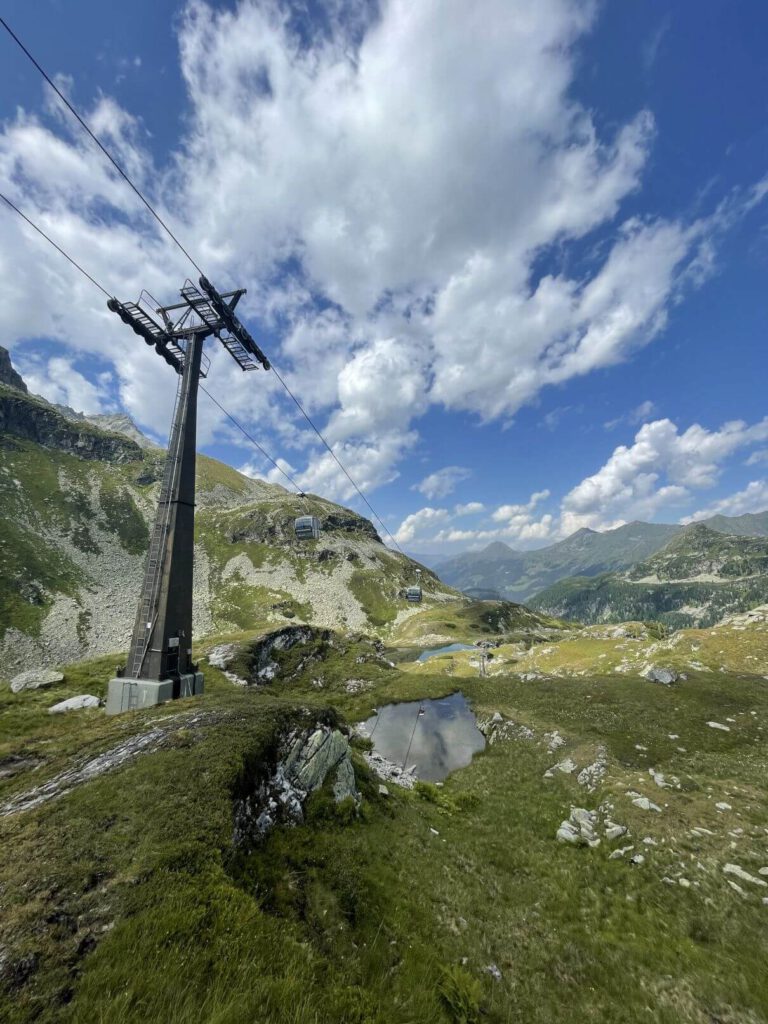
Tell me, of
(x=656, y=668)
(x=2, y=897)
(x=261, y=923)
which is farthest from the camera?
(x=656, y=668)

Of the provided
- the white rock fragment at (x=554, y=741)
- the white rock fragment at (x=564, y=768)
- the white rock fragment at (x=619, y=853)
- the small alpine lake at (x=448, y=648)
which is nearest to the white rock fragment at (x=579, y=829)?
the white rock fragment at (x=619, y=853)

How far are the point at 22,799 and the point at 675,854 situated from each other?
24776 mm

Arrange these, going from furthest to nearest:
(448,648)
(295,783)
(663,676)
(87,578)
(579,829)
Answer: (87,578) → (448,648) → (663,676) → (579,829) → (295,783)

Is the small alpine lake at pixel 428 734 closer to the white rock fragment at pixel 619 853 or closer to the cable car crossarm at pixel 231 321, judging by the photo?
the white rock fragment at pixel 619 853

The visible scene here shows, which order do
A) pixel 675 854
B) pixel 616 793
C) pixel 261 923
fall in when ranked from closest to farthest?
pixel 261 923, pixel 675 854, pixel 616 793

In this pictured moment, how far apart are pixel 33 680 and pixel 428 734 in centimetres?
3193

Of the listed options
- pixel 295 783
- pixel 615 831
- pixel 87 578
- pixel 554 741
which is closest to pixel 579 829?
pixel 615 831

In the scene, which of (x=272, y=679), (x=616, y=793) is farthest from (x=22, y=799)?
(x=272, y=679)

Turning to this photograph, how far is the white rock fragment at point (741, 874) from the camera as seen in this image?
14.9 meters

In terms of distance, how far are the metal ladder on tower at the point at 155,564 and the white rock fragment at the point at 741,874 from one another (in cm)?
3009

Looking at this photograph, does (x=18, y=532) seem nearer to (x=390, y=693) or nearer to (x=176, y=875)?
(x=390, y=693)

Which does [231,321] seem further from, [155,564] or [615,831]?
[615,831]

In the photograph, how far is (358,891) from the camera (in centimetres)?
1215

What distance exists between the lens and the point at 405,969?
9.82 m
